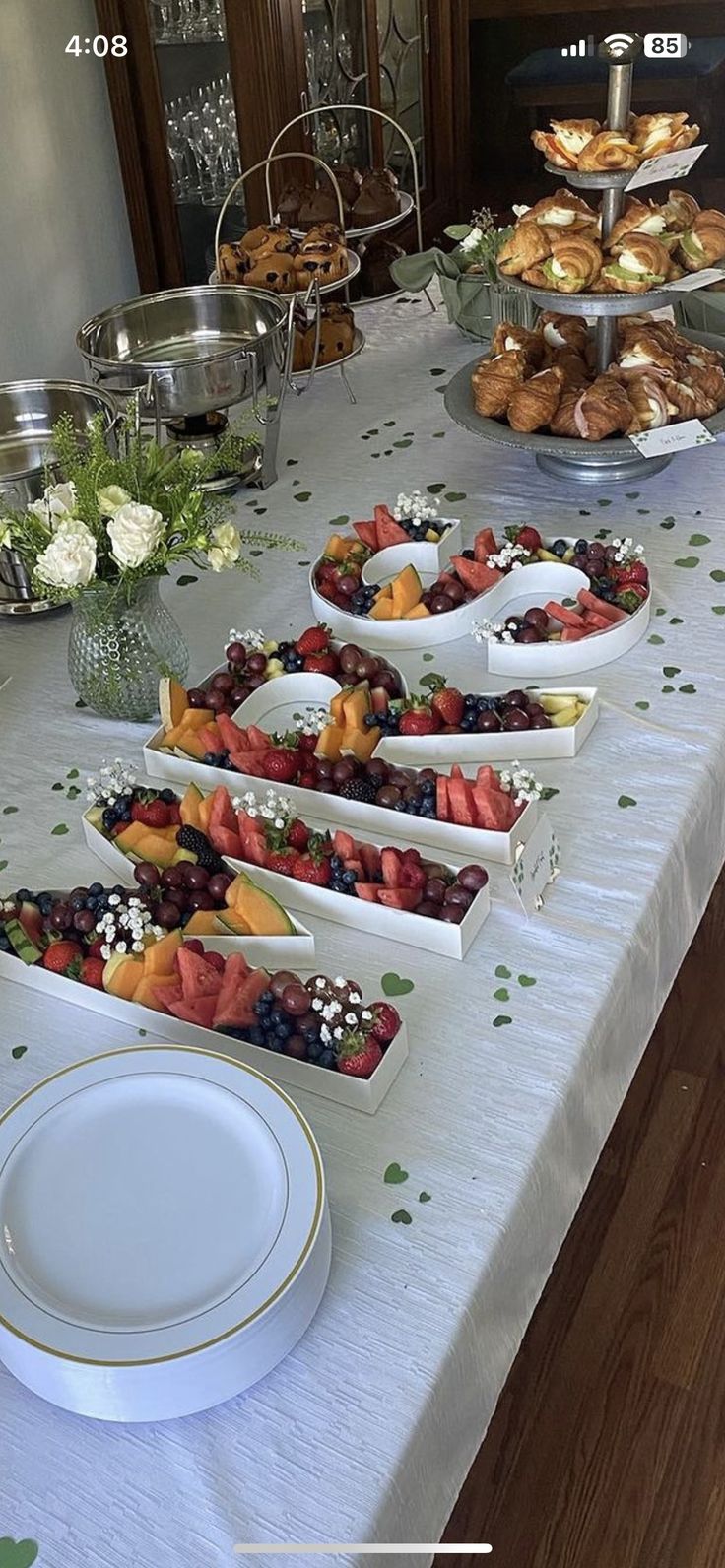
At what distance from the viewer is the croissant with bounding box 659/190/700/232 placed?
146 cm

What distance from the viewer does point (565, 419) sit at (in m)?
1.49

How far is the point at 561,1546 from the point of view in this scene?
1173mm

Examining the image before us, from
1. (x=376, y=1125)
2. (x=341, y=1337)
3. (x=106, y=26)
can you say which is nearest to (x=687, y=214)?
(x=376, y=1125)

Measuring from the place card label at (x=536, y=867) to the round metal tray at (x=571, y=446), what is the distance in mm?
607

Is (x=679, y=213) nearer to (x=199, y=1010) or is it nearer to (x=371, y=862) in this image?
(x=371, y=862)

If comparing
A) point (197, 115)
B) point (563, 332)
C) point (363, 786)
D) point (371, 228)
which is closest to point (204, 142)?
point (197, 115)

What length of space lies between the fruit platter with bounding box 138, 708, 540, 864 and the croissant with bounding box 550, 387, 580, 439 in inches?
19.4

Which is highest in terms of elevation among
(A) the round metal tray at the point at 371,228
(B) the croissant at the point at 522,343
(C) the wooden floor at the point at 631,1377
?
(A) the round metal tray at the point at 371,228

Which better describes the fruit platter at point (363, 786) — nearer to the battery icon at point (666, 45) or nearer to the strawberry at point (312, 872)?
the strawberry at point (312, 872)

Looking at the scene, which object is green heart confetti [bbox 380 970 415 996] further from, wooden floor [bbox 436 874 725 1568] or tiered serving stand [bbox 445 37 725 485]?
tiered serving stand [bbox 445 37 725 485]

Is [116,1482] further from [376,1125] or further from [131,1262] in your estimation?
[376,1125]

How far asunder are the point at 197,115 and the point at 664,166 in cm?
151

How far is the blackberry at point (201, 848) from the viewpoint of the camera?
1.00 m

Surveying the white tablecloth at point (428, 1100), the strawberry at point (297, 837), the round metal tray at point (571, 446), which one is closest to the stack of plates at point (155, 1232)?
the white tablecloth at point (428, 1100)
